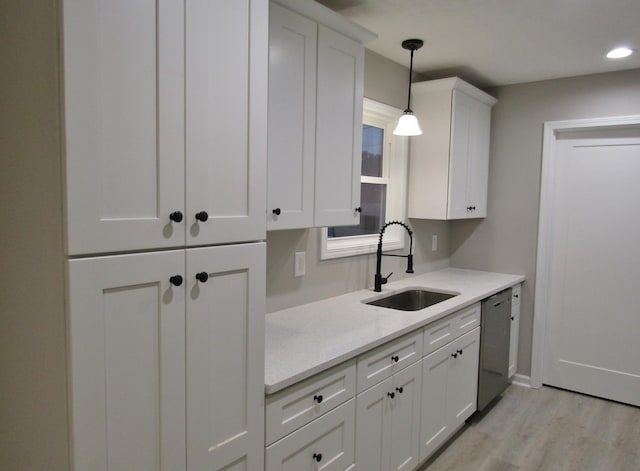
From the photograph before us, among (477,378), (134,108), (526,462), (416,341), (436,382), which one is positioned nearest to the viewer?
(134,108)

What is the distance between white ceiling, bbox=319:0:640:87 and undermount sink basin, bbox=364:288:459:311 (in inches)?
61.2

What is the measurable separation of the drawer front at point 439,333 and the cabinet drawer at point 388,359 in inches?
2.9

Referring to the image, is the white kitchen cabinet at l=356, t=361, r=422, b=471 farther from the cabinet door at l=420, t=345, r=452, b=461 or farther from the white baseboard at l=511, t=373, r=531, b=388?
the white baseboard at l=511, t=373, r=531, b=388

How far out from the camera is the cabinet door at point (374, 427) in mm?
1981

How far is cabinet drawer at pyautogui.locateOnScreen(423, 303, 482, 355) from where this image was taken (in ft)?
8.03

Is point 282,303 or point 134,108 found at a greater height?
point 134,108

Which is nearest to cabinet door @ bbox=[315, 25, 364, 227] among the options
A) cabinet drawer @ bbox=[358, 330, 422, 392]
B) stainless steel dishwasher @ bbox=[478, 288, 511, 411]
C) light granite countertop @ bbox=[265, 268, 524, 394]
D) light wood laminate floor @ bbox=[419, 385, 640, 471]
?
light granite countertop @ bbox=[265, 268, 524, 394]

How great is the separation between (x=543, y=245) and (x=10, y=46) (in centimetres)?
365

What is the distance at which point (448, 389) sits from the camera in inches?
106

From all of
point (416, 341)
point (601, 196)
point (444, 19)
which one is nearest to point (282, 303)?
point (416, 341)

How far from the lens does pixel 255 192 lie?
55.5 inches

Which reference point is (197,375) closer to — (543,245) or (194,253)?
(194,253)

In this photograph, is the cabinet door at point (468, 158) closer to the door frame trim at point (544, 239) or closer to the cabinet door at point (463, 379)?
the door frame trim at point (544, 239)

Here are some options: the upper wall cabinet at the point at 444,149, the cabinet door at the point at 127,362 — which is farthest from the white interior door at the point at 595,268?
the cabinet door at the point at 127,362
